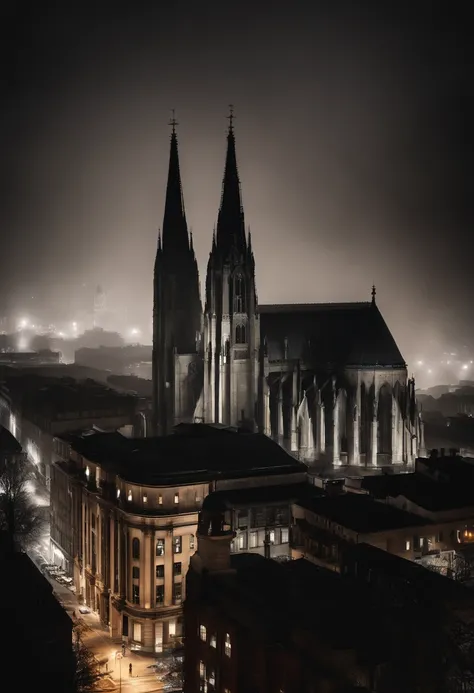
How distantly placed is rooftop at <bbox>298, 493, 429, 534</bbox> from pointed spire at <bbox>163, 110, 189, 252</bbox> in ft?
147

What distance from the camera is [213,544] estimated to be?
48.9m

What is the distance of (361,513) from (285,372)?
35.8m

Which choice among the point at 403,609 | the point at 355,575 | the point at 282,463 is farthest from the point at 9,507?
the point at 403,609

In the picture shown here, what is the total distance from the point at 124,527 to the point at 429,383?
435ft

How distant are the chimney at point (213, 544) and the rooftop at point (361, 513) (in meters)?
10.8

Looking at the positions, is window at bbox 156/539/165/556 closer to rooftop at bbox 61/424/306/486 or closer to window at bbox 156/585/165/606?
window at bbox 156/585/165/606

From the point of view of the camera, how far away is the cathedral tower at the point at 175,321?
→ 96.2 meters

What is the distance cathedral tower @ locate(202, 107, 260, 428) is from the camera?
87812 millimetres

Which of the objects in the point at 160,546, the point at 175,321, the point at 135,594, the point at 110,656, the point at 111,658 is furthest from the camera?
the point at 175,321

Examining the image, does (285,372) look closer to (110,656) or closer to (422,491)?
(422,491)

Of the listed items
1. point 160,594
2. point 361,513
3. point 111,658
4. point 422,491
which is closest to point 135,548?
point 160,594

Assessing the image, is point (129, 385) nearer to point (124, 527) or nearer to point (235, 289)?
point (235, 289)

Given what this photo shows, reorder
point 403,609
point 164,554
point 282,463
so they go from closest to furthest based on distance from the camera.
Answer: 1. point 403,609
2. point 164,554
3. point 282,463

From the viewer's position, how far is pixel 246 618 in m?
42.6
